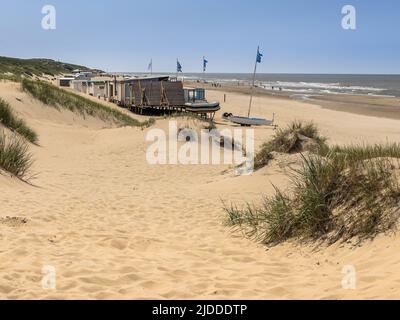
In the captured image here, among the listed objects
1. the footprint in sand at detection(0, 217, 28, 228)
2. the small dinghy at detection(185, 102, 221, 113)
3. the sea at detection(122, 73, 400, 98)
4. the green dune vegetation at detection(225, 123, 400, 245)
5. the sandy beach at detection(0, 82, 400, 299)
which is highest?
the sea at detection(122, 73, 400, 98)

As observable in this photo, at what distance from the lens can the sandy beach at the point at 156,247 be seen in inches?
171

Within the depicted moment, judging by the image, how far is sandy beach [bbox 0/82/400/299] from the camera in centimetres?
435

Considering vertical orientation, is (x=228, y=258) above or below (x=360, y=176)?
below

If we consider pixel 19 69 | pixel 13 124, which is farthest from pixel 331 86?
pixel 13 124

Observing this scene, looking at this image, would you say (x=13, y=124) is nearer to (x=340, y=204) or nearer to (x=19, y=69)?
(x=340, y=204)

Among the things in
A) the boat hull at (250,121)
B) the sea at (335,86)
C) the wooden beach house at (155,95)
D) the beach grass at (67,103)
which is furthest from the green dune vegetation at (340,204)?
the sea at (335,86)

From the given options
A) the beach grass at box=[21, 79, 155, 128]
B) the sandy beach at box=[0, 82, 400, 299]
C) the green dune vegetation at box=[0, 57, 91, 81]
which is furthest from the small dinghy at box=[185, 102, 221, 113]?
the sandy beach at box=[0, 82, 400, 299]

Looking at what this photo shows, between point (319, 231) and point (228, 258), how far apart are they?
1.25m

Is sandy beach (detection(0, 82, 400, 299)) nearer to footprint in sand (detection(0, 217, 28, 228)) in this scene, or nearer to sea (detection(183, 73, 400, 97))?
footprint in sand (detection(0, 217, 28, 228))

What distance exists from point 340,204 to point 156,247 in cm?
263

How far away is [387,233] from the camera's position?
197 inches

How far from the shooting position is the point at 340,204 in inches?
235
